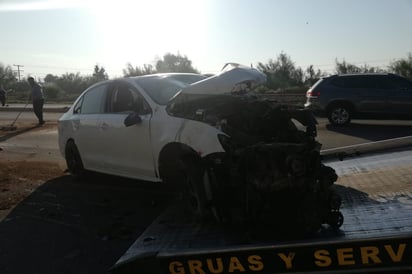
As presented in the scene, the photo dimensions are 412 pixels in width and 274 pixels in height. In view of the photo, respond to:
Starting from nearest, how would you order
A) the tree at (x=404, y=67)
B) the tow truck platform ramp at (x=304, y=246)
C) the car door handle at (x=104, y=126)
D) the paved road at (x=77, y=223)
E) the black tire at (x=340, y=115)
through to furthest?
the tow truck platform ramp at (x=304, y=246)
the paved road at (x=77, y=223)
the car door handle at (x=104, y=126)
the black tire at (x=340, y=115)
the tree at (x=404, y=67)

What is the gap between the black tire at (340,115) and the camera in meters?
15.9

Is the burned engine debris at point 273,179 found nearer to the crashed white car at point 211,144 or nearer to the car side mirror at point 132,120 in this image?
the crashed white car at point 211,144

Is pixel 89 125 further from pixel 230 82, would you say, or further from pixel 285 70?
pixel 285 70

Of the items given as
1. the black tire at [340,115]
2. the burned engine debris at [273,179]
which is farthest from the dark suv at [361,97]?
the burned engine debris at [273,179]

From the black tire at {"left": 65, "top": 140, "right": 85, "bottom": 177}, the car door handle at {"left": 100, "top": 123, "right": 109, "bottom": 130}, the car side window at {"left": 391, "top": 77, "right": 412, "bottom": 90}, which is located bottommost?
the black tire at {"left": 65, "top": 140, "right": 85, "bottom": 177}

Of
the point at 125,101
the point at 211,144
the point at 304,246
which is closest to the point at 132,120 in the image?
the point at 125,101

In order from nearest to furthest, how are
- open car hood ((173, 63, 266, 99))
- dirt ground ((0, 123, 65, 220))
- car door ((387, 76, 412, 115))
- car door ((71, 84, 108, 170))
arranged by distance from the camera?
open car hood ((173, 63, 266, 99))
dirt ground ((0, 123, 65, 220))
car door ((71, 84, 108, 170))
car door ((387, 76, 412, 115))

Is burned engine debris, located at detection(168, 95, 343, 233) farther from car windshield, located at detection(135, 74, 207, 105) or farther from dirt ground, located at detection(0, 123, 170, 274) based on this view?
car windshield, located at detection(135, 74, 207, 105)

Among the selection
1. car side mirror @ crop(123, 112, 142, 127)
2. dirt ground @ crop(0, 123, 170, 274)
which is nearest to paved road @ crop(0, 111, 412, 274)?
dirt ground @ crop(0, 123, 170, 274)

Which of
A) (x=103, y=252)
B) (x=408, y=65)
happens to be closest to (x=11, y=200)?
→ (x=103, y=252)

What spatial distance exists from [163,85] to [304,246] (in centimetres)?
415

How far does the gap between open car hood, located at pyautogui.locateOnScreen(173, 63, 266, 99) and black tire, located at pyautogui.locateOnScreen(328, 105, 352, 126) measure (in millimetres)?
11248

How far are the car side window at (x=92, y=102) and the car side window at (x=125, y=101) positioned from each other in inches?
10.8

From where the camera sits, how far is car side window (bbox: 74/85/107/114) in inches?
291
